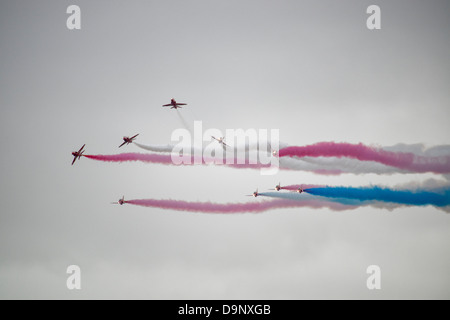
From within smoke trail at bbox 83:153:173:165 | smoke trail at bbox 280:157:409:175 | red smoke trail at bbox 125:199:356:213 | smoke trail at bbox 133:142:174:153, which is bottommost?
red smoke trail at bbox 125:199:356:213

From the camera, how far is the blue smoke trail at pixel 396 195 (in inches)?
1697

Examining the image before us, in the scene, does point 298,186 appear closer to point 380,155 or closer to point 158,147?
point 380,155

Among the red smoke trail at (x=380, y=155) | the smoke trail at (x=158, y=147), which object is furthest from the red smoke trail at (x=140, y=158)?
the red smoke trail at (x=380, y=155)

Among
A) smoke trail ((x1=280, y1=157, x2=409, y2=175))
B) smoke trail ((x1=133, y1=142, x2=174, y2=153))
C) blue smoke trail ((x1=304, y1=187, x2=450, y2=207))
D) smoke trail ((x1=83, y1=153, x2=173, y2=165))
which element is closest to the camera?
blue smoke trail ((x1=304, y1=187, x2=450, y2=207))

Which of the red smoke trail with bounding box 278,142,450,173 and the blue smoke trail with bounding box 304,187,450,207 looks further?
the red smoke trail with bounding box 278,142,450,173

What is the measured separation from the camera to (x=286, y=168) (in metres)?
47.4

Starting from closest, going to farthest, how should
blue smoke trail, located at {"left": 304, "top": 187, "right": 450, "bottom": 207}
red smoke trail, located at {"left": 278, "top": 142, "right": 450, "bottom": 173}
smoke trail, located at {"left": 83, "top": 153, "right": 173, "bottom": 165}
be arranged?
blue smoke trail, located at {"left": 304, "top": 187, "right": 450, "bottom": 207} < red smoke trail, located at {"left": 278, "top": 142, "right": 450, "bottom": 173} < smoke trail, located at {"left": 83, "top": 153, "right": 173, "bottom": 165}

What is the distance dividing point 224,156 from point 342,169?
10.3m

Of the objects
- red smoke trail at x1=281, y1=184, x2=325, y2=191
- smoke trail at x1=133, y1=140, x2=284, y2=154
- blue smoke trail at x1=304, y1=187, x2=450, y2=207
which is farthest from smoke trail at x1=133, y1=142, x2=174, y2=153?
blue smoke trail at x1=304, y1=187, x2=450, y2=207

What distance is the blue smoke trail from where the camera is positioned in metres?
43.1

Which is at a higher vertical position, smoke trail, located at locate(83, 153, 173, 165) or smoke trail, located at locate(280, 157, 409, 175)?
smoke trail, located at locate(83, 153, 173, 165)

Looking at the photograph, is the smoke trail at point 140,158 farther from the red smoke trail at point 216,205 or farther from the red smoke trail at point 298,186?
the red smoke trail at point 298,186

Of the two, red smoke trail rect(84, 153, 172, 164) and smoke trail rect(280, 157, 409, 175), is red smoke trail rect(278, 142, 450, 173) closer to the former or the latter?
smoke trail rect(280, 157, 409, 175)
